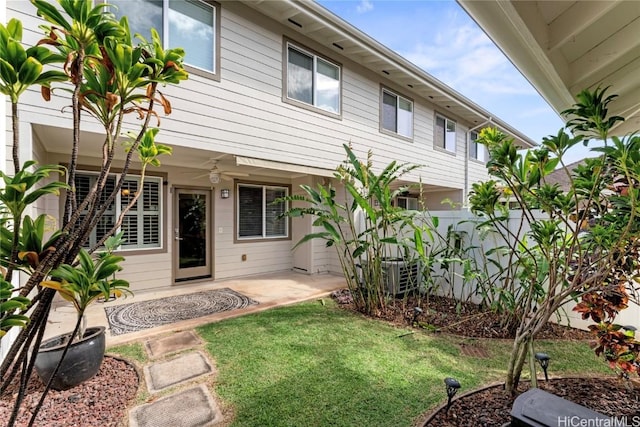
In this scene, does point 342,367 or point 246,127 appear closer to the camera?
point 342,367

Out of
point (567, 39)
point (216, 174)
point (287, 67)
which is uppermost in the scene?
point (287, 67)

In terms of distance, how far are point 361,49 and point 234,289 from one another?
21.1 feet

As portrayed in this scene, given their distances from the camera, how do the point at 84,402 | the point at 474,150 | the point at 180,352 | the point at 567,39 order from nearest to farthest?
1. the point at 567,39
2. the point at 84,402
3. the point at 180,352
4. the point at 474,150

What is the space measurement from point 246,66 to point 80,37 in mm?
4658

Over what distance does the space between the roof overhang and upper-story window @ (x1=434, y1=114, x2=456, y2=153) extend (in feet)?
1.17

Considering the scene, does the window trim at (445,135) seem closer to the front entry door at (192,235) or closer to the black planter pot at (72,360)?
the front entry door at (192,235)

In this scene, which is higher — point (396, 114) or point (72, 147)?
point (396, 114)

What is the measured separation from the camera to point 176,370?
3178 millimetres

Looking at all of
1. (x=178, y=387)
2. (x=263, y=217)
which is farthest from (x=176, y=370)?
(x=263, y=217)

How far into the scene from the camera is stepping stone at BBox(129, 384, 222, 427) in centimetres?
239

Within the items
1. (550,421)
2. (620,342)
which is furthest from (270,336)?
(620,342)

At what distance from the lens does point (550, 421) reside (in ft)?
4.91

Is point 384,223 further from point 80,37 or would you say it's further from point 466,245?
point 80,37

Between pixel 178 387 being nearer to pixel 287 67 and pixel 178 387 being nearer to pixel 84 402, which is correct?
pixel 84 402
